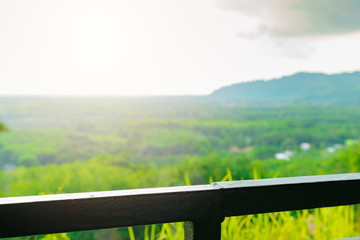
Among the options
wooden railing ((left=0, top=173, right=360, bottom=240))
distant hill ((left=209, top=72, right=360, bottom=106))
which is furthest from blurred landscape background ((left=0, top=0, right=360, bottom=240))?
wooden railing ((left=0, top=173, right=360, bottom=240))

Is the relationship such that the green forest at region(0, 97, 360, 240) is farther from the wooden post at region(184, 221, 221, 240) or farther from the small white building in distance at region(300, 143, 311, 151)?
the wooden post at region(184, 221, 221, 240)

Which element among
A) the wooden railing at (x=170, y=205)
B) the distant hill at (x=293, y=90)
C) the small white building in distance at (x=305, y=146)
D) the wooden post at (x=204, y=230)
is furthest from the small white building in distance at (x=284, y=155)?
the wooden post at (x=204, y=230)

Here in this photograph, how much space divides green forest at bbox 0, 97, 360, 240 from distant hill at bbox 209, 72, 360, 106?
0.60 ft

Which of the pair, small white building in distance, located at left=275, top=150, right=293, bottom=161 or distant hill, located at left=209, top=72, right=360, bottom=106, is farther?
distant hill, located at left=209, top=72, right=360, bottom=106

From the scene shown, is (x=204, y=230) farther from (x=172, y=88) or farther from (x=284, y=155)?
(x=172, y=88)

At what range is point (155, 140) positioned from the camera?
6.60 meters

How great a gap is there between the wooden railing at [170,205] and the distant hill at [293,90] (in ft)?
21.9

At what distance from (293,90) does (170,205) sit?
741 cm

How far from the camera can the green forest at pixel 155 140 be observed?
212 inches

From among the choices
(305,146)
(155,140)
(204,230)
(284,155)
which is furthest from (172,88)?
(204,230)

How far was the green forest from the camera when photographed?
5379 mm

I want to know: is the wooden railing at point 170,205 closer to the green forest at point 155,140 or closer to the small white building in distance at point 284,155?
the green forest at point 155,140

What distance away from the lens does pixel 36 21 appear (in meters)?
6.20

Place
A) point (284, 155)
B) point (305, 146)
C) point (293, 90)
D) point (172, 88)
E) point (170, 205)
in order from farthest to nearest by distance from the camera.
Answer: point (293, 90)
point (172, 88)
point (305, 146)
point (284, 155)
point (170, 205)
